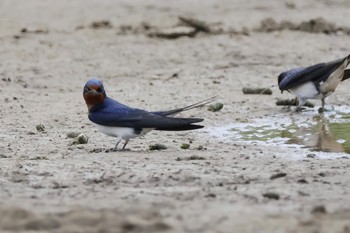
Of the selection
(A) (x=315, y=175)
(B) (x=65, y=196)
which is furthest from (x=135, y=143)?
(B) (x=65, y=196)

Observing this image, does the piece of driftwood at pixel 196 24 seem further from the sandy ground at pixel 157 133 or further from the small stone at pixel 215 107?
the small stone at pixel 215 107

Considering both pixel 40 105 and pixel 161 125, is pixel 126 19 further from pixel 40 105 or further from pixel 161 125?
pixel 161 125

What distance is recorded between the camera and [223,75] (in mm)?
13336

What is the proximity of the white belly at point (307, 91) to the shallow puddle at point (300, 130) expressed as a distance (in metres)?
0.19

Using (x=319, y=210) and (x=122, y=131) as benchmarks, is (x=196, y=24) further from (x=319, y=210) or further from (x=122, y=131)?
(x=319, y=210)

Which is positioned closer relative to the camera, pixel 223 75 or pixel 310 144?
→ pixel 310 144

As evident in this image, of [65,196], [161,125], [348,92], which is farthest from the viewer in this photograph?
[348,92]

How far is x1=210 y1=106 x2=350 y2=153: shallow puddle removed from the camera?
9680mm

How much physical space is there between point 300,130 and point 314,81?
1.40 meters

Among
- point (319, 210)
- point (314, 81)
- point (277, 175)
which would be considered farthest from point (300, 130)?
point (319, 210)

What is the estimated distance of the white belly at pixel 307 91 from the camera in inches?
461

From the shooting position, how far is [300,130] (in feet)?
34.5

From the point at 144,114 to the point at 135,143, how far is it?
69cm

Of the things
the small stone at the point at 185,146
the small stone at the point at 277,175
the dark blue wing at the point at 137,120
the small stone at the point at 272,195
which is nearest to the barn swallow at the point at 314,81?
the small stone at the point at 185,146
